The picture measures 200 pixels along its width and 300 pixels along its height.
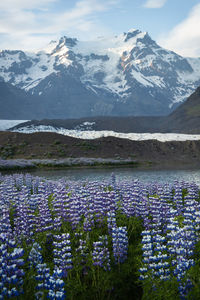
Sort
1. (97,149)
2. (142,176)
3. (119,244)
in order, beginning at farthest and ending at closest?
1. (97,149)
2. (142,176)
3. (119,244)

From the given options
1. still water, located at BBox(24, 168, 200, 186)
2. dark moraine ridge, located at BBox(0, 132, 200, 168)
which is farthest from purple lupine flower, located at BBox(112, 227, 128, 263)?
dark moraine ridge, located at BBox(0, 132, 200, 168)

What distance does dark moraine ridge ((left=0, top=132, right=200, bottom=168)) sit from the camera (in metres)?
59.1

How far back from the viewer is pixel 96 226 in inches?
466

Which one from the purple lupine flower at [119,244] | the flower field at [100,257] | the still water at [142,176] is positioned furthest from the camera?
the still water at [142,176]

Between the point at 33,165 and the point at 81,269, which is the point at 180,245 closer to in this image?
the point at 81,269

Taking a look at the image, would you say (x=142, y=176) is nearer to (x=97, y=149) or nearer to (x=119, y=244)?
(x=97, y=149)

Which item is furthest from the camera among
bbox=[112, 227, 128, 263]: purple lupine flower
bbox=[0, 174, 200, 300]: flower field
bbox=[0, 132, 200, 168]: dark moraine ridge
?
bbox=[0, 132, 200, 168]: dark moraine ridge

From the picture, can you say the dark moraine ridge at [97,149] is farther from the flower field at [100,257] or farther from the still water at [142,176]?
the flower field at [100,257]

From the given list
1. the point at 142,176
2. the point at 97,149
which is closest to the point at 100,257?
the point at 142,176

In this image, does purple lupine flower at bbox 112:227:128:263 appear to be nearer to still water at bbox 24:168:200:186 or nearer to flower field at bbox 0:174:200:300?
flower field at bbox 0:174:200:300

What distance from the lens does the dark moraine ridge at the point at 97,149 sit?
5912cm

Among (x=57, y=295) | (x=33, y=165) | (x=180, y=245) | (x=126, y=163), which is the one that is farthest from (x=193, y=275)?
(x=126, y=163)

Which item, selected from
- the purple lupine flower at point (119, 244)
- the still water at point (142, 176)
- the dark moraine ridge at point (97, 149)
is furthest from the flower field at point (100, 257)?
the dark moraine ridge at point (97, 149)

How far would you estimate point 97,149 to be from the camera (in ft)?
206
